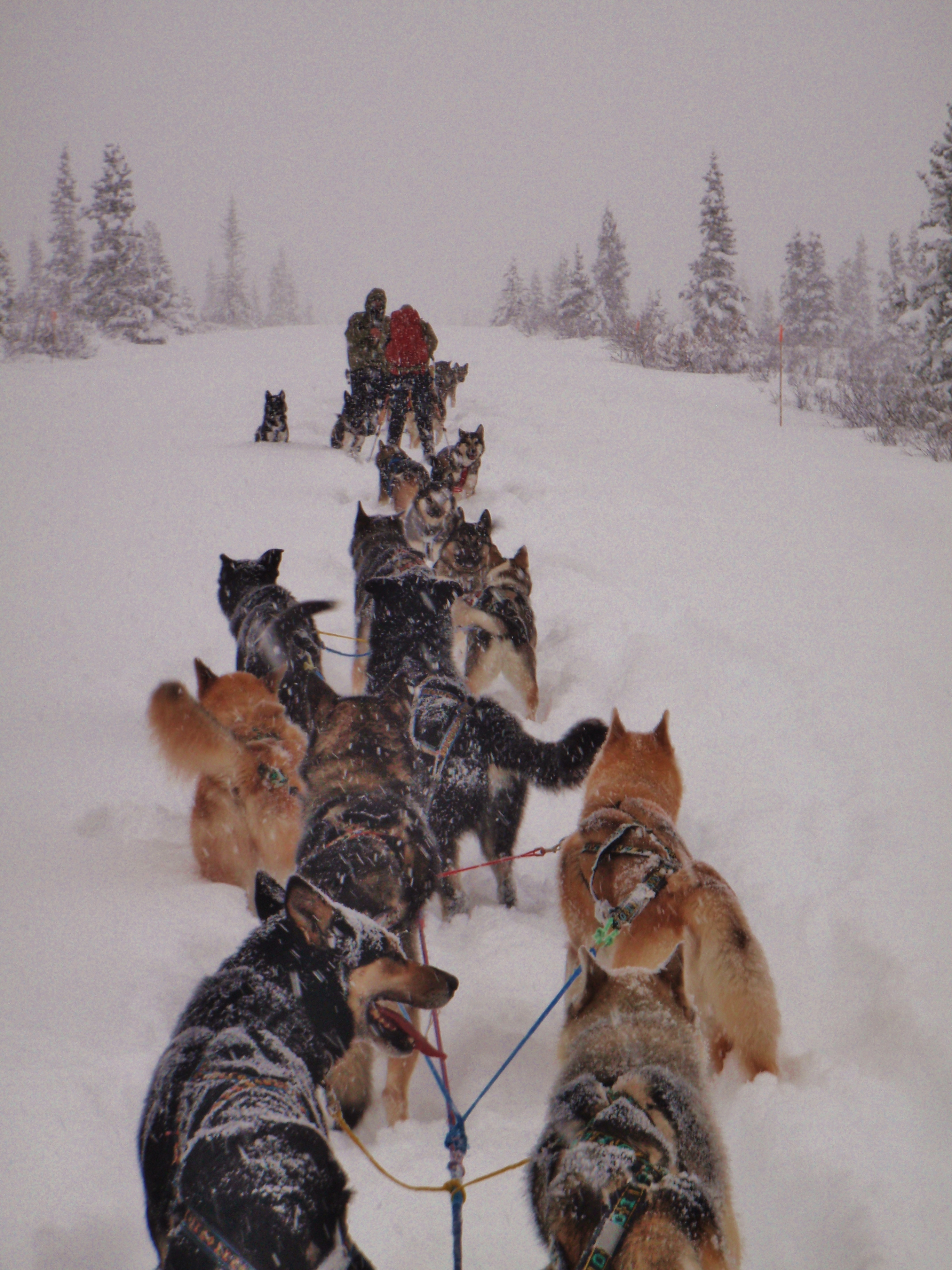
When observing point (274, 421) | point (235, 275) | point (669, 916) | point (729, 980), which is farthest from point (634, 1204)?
point (235, 275)

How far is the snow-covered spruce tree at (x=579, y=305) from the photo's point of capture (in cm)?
3844

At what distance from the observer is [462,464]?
932 centimetres

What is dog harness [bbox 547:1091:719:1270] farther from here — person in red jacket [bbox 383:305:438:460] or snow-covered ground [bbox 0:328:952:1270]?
person in red jacket [bbox 383:305:438:460]

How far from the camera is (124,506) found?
8047 millimetres

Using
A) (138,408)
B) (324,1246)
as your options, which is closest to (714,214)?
(138,408)

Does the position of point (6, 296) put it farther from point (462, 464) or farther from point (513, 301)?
point (513, 301)

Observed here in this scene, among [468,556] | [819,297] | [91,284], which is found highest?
[819,297]

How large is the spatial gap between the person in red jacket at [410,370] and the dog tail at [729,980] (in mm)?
9142

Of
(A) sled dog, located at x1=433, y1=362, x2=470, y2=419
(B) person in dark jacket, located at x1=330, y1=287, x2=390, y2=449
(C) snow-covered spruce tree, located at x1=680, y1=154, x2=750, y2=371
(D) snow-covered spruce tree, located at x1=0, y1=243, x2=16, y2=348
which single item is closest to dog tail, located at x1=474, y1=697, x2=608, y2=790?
(B) person in dark jacket, located at x1=330, y1=287, x2=390, y2=449

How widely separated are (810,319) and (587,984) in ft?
126

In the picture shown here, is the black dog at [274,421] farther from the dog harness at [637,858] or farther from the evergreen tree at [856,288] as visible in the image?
the evergreen tree at [856,288]

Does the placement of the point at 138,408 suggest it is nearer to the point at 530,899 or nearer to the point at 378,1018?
the point at 530,899

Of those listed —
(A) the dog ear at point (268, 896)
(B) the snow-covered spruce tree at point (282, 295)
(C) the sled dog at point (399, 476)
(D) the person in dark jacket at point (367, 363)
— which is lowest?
(A) the dog ear at point (268, 896)

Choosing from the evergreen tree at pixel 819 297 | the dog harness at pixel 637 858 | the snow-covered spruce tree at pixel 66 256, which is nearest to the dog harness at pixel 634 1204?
the dog harness at pixel 637 858
